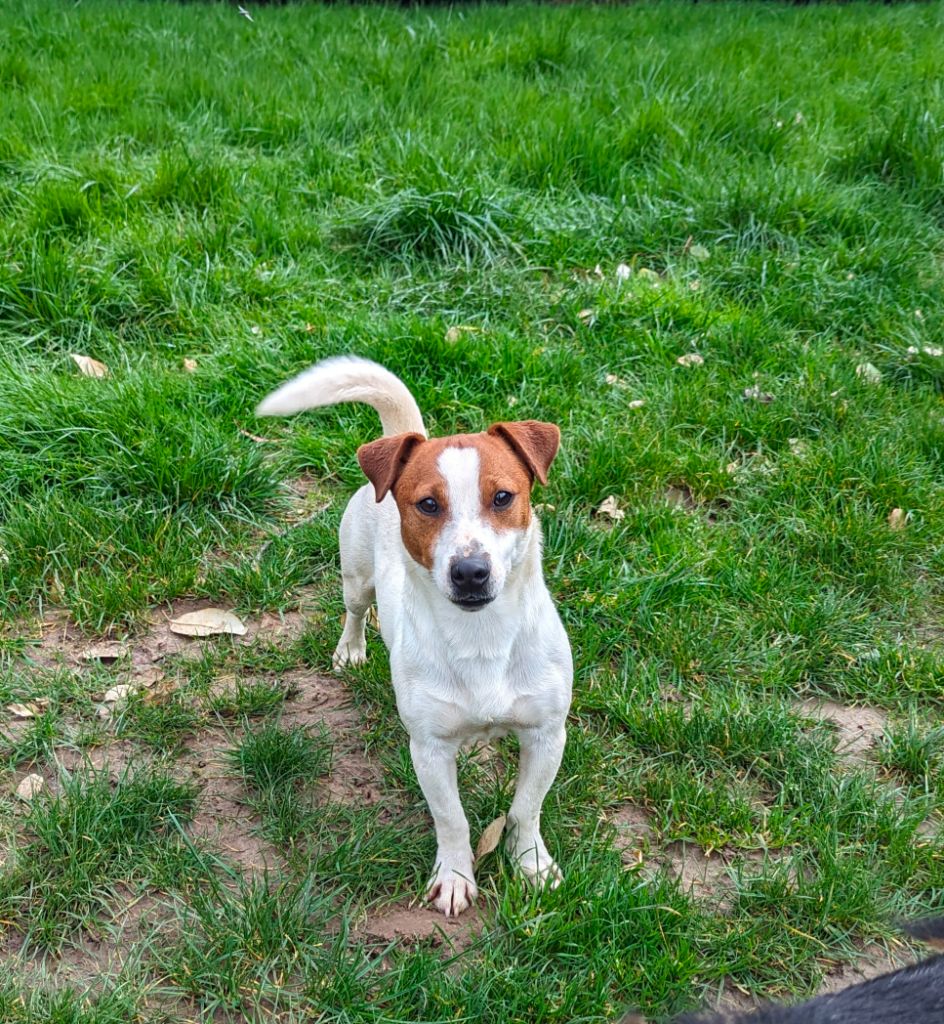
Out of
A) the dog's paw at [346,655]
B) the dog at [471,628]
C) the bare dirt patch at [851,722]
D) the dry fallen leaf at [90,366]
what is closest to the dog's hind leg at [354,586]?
the dog's paw at [346,655]

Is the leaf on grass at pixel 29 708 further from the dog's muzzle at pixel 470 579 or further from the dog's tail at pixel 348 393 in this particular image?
the dog's muzzle at pixel 470 579

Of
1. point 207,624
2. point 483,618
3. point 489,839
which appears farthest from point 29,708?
point 483,618

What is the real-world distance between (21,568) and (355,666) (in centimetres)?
121

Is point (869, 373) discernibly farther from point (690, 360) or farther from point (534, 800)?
point (534, 800)

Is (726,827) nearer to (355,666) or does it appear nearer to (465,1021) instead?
(465,1021)

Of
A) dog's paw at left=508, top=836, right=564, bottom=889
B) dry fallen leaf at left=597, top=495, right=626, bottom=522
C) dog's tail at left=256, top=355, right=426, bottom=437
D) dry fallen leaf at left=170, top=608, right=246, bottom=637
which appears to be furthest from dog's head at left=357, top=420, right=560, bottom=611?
dry fallen leaf at left=597, top=495, right=626, bottom=522

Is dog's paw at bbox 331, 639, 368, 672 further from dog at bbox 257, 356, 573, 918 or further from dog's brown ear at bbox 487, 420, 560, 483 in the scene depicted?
dog's brown ear at bbox 487, 420, 560, 483

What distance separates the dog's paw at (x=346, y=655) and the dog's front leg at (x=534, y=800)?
0.89 meters

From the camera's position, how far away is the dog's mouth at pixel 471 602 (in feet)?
7.78

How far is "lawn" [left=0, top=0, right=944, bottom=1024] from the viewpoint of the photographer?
8.48 feet

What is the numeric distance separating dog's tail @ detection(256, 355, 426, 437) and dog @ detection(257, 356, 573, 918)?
373 millimetres

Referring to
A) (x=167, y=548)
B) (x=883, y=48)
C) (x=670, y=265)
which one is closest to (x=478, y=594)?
(x=167, y=548)

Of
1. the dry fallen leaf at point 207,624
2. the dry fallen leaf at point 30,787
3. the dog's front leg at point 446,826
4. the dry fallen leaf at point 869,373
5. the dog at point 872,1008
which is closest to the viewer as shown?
the dog at point 872,1008

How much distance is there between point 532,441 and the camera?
105 inches
